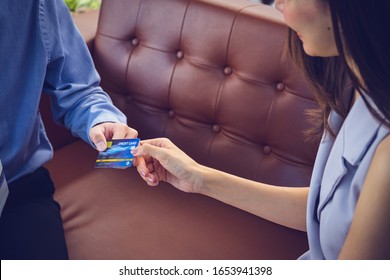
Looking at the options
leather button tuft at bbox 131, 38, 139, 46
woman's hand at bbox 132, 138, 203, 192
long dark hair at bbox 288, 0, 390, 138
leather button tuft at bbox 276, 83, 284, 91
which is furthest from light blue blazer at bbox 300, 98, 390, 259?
leather button tuft at bbox 131, 38, 139, 46

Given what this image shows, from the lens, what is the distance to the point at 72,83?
4.41 ft

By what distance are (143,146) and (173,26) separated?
0.52 metres

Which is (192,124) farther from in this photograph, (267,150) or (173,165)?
(173,165)

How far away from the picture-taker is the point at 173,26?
5.03 ft

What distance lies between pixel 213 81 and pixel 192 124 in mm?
153

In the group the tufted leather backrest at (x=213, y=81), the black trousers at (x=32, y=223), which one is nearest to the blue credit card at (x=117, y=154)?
the black trousers at (x=32, y=223)

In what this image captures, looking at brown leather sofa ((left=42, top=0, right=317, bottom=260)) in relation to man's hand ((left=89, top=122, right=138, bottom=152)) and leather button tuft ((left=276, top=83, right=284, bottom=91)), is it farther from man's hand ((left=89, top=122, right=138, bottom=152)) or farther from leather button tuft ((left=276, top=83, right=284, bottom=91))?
man's hand ((left=89, top=122, right=138, bottom=152))

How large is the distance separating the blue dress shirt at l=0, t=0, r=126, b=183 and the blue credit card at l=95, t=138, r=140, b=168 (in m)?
0.11

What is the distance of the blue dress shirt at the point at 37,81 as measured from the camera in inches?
47.1

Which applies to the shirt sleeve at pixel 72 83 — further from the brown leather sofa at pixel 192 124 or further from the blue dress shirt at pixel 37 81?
the brown leather sofa at pixel 192 124

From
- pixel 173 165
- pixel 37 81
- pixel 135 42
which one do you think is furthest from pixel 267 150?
pixel 37 81
